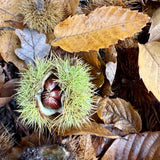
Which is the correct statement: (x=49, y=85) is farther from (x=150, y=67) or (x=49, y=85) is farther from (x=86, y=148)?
(x=150, y=67)

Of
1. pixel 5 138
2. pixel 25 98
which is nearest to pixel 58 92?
pixel 25 98

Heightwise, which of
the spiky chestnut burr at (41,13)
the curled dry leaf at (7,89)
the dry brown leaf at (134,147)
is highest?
the spiky chestnut burr at (41,13)

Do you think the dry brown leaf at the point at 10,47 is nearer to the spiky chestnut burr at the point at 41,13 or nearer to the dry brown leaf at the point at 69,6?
the spiky chestnut burr at the point at 41,13

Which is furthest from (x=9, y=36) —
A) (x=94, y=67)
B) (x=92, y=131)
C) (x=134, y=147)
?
(x=134, y=147)

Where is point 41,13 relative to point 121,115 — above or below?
above

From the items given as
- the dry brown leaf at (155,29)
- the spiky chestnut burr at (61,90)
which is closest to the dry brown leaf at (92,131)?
the spiky chestnut burr at (61,90)

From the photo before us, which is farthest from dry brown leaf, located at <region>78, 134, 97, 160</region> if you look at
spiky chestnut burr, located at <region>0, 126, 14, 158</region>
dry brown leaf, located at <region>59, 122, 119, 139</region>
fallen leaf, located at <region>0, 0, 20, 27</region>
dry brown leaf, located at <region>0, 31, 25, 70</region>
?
fallen leaf, located at <region>0, 0, 20, 27</region>
